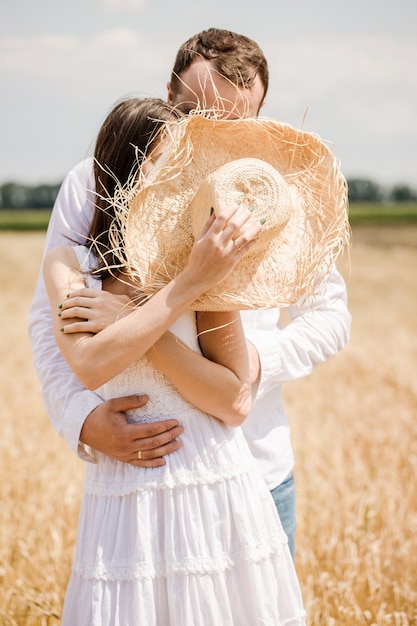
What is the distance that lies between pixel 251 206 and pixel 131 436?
68cm

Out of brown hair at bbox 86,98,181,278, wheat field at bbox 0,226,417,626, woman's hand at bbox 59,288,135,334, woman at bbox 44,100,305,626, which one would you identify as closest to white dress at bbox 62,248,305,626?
woman at bbox 44,100,305,626

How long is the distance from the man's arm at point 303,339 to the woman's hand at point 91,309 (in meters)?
0.51

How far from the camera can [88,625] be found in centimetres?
195

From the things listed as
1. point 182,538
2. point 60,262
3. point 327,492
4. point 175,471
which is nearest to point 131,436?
point 175,471

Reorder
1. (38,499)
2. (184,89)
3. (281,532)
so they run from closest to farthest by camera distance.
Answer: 1. (281,532)
2. (184,89)
3. (38,499)

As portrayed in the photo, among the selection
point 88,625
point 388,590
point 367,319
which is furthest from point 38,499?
point 367,319

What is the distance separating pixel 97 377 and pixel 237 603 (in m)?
0.71

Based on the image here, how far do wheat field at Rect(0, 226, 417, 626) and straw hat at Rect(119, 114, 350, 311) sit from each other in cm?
15

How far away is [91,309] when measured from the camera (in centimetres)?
198

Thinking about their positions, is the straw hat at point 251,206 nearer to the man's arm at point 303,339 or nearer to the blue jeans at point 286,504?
the man's arm at point 303,339

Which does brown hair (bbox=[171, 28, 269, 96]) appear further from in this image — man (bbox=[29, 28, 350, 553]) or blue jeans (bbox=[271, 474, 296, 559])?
blue jeans (bbox=[271, 474, 296, 559])

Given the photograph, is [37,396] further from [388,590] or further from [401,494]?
[388,590]

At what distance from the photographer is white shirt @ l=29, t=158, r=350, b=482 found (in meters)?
2.33

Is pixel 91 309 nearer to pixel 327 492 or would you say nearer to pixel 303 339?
pixel 303 339
